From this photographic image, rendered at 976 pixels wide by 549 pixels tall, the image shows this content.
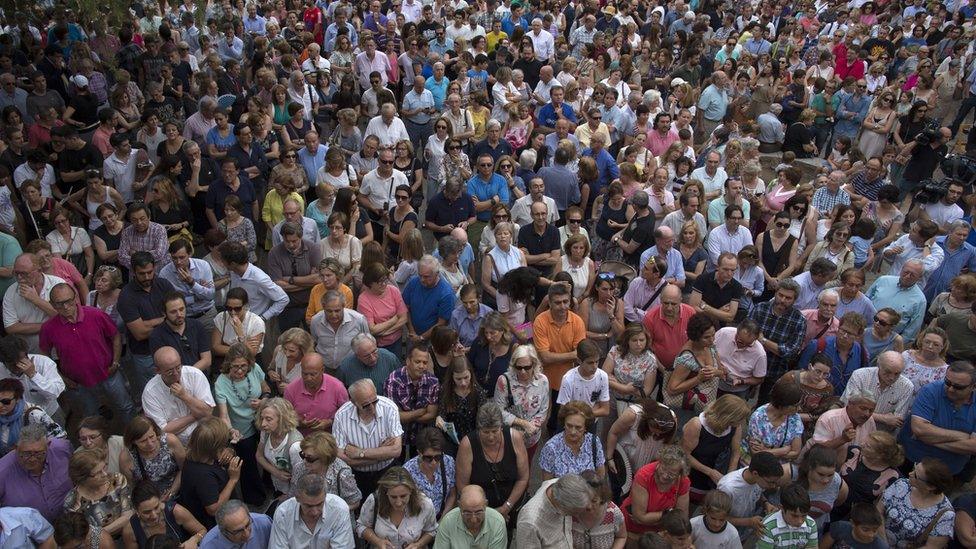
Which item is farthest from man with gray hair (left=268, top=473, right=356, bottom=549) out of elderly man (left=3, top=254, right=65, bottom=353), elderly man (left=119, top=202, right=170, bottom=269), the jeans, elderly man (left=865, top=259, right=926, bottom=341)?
elderly man (left=865, top=259, right=926, bottom=341)

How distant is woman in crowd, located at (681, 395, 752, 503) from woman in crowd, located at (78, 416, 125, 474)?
375 centimetres

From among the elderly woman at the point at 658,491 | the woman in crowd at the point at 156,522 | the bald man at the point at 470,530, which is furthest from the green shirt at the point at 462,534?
the woman in crowd at the point at 156,522

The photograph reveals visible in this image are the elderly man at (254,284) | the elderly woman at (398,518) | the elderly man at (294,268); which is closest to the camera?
the elderly woman at (398,518)

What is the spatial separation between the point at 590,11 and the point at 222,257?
10.5 metres

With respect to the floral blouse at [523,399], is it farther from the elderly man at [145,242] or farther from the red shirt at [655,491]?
the elderly man at [145,242]

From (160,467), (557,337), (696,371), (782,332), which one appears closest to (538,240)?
(557,337)

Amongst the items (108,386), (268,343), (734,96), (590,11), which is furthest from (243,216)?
(590,11)

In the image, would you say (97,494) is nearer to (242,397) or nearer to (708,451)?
(242,397)

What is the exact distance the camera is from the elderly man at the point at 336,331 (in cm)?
635

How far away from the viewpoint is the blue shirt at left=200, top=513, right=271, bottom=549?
4758 mm

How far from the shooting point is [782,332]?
661cm

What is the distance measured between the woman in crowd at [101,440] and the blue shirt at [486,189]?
4341mm

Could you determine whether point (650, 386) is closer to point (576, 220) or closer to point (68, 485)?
point (576, 220)

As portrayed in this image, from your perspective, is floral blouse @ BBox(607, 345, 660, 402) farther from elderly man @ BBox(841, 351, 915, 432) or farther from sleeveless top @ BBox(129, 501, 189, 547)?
sleeveless top @ BBox(129, 501, 189, 547)
